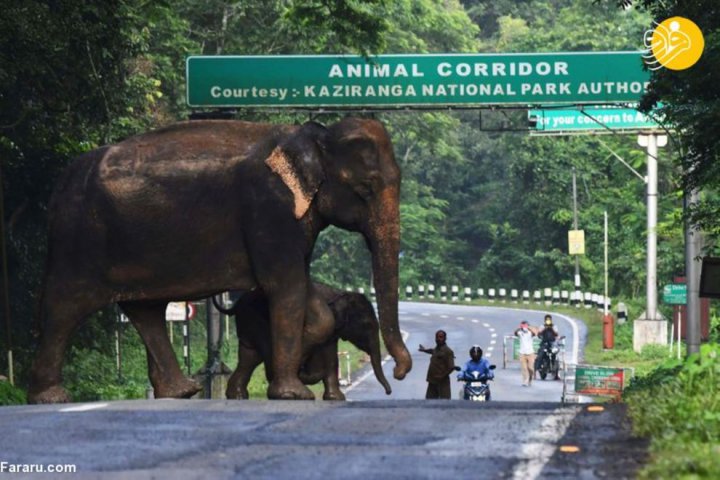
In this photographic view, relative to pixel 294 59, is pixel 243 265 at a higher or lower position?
lower

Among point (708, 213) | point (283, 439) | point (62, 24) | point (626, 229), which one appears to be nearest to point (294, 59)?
point (62, 24)

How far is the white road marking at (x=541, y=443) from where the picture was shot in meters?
10.9

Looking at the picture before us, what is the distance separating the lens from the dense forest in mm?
25703

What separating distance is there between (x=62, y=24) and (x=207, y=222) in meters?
6.90

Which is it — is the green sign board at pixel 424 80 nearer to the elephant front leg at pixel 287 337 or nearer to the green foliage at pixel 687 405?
the elephant front leg at pixel 287 337

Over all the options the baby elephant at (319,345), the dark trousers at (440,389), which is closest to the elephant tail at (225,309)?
the baby elephant at (319,345)

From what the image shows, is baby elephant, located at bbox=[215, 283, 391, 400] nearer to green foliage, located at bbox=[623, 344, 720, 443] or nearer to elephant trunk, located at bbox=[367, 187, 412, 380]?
Answer: elephant trunk, located at bbox=[367, 187, 412, 380]

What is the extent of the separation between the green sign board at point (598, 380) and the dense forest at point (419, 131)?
3.13 m

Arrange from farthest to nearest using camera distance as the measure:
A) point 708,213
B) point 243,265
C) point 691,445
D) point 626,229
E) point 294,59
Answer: point 626,229 < point 294,59 < point 708,213 < point 243,265 < point 691,445

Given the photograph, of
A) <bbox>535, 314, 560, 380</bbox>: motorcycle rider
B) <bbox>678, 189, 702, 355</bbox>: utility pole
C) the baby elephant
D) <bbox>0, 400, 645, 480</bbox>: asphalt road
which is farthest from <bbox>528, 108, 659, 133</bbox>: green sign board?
<bbox>0, 400, 645, 480</bbox>: asphalt road

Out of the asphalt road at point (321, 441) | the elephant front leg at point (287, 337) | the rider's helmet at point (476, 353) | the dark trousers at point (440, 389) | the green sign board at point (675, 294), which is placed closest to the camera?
the asphalt road at point (321, 441)

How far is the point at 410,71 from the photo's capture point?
32969 millimetres

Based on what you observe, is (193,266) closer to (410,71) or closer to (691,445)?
(691,445)

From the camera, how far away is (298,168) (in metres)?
19.5
